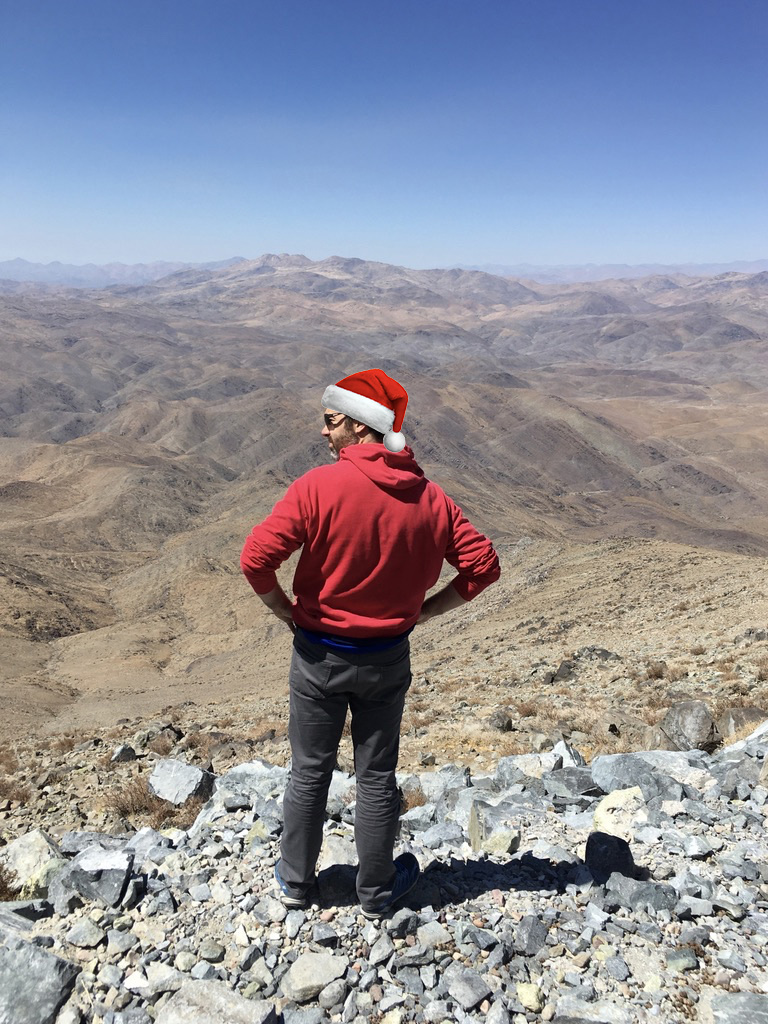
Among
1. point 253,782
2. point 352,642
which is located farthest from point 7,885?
point 352,642

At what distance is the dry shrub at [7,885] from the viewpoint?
361cm

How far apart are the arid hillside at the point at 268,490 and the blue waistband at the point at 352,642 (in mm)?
9454

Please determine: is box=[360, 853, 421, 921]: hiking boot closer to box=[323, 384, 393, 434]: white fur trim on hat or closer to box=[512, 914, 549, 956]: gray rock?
box=[512, 914, 549, 956]: gray rock

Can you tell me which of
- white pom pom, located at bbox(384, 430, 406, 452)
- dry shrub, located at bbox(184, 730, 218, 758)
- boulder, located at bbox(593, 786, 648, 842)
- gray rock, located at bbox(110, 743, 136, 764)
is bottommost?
dry shrub, located at bbox(184, 730, 218, 758)

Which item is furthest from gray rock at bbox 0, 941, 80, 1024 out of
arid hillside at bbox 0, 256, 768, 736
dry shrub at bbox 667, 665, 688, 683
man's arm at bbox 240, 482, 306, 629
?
arid hillside at bbox 0, 256, 768, 736

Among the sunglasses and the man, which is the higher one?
the sunglasses

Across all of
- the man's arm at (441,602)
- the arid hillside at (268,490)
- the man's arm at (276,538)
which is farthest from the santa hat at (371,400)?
the arid hillside at (268,490)

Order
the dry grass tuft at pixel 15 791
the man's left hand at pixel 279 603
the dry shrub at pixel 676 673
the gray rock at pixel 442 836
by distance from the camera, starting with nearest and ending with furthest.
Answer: the man's left hand at pixel 279 603, the gray rock at pixel 442 836, the dry grass tuft at pixel 15 791, the dry shrub at pixel 676 673

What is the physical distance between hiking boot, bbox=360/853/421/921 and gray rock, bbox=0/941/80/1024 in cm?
126

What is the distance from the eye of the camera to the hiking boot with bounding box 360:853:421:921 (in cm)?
312

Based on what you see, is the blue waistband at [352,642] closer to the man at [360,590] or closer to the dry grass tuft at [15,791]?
the man at [360,590]

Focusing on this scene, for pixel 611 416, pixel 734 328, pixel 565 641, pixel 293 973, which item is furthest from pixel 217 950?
pixel 734 328

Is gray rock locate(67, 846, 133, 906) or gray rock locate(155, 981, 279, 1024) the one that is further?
gray rock locate(67, 846, 133, 906)

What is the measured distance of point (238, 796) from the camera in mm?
4551
